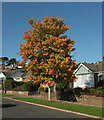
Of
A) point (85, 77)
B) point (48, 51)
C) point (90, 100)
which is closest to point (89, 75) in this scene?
point (85, 77)

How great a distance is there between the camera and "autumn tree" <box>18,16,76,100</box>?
17061 mm

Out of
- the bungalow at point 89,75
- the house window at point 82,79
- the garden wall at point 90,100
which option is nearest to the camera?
the garden wall at point 90,100

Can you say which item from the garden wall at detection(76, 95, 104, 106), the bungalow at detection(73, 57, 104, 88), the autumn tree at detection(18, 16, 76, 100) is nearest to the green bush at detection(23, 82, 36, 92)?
the bungalow at detection(73, 57, 104, 88)

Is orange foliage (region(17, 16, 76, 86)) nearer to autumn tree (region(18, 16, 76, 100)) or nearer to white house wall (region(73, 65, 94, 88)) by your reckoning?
autumn tree (region(18, 16, 76, 100))

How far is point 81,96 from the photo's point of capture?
18688mm

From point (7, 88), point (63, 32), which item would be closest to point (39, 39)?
point (63, 32)

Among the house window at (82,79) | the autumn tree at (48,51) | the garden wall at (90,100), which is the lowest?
the garden wall at (90,100)

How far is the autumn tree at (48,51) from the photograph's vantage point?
17.1 meters

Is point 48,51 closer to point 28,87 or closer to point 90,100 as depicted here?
point 90,100

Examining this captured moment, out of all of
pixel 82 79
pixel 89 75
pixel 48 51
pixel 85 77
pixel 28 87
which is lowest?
pixel 28 87

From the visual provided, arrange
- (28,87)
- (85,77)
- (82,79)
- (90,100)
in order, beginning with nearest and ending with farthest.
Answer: (90,100)
(28,87)
(85,77)
(82,79)

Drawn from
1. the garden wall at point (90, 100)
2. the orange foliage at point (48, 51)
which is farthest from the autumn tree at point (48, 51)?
the garden wall at point (90, 100)

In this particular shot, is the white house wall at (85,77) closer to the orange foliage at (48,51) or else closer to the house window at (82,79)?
the house window at (82,79)

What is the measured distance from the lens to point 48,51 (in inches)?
710
